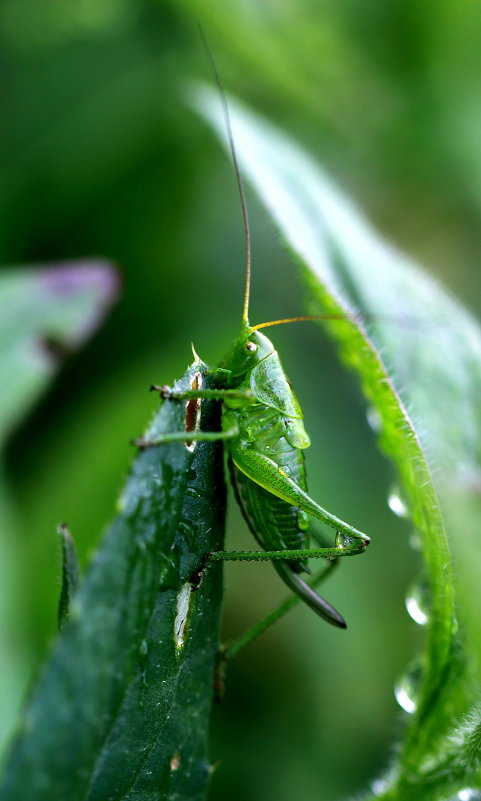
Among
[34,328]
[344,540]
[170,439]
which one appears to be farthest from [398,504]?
[34,328]

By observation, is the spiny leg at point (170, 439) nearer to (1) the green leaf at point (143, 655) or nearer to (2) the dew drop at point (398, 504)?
(1) the green leaf at point (143, 655)

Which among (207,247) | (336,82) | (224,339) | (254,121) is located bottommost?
(224,339)

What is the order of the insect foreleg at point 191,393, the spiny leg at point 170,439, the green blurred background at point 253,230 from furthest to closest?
1. the green blurred background at point 253,230
2. the insect foreleg at point 191,393
3. the spiny leg at point 170,439

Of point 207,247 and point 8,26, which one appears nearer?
point 8,26

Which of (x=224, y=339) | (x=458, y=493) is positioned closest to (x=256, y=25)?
(x=224, y=339)

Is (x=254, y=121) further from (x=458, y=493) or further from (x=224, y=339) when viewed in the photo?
(x=458, y=493)

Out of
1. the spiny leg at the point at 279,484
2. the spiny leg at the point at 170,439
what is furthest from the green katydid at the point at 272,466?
the spiny leg at the point at 170,439

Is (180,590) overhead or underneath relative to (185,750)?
overhead

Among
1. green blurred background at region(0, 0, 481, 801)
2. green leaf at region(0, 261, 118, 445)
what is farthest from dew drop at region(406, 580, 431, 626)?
green leaf at region(0, 261, 118, 445)
